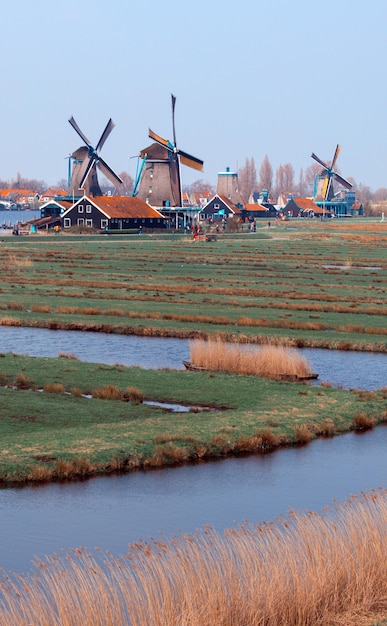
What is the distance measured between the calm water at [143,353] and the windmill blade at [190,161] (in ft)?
412

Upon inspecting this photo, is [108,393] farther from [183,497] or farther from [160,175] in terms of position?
[160,175]

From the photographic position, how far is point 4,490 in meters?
21.5

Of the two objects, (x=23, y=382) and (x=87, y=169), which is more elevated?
(x=87, y=169)

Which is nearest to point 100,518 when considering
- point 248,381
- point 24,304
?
point 248,381

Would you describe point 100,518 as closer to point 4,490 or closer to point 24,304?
point 4,490

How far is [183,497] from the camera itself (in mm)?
21594

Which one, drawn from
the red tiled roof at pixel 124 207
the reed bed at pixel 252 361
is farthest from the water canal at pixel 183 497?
the red tiled roof at pixel 124 207

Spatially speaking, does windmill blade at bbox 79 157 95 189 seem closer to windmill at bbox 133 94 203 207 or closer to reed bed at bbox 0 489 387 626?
windmill at bbox 133 94 203 207

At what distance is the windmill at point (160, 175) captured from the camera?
16462cm

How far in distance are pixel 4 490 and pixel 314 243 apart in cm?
10945

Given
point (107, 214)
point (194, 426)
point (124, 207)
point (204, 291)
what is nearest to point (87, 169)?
point (124, 207)

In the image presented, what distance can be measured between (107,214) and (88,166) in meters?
29.4

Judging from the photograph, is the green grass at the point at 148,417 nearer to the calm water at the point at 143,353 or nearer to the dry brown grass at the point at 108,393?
the dry brown grass at the point at 108,393

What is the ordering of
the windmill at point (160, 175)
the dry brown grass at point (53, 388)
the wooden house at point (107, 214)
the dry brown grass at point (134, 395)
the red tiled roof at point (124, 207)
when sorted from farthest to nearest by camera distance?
the windmill at point (160, 175), the red tiled roof at point (124, 207), the wooden house at point (107, 214), the dry brown grass at point (53, 388), the dry brown grass at point (134, 395)
